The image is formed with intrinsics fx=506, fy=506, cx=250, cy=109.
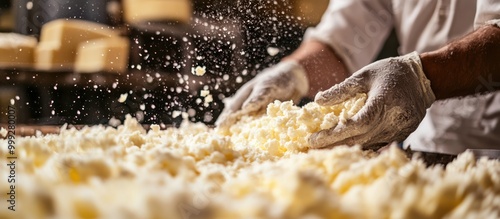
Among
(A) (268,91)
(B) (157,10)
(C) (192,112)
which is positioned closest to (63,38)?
(B) (157,10)

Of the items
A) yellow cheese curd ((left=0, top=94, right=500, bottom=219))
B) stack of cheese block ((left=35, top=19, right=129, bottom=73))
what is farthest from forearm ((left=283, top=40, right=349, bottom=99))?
stack of cheese block ((left=35, top=19, right=129, bottom=73))

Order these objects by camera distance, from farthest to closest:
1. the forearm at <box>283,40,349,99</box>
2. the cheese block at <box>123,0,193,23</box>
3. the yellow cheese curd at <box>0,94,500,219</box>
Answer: the cheese block at <box>123,0,193,23</box> < the forearm at <box>283,40,349,99</box> < the yellow cheese curd at <box>0,94,500,219</box>

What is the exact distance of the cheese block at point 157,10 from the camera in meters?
3.06

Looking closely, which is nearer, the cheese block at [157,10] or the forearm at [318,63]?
the forearm at [318,63]

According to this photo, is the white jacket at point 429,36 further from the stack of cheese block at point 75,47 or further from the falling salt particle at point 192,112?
the stack of cheese block at point 75,47

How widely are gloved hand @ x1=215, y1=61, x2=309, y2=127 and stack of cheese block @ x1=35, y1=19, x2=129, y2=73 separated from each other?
153cm

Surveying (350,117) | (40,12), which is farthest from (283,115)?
(40,12)

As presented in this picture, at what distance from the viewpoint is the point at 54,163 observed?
48cm

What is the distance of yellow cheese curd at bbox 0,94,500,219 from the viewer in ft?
1.13

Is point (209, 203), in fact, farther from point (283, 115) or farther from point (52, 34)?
point (52, 34)

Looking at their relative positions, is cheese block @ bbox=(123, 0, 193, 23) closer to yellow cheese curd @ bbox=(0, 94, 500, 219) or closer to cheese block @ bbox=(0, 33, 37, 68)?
cheese block @ bbox=(0, 33, 37, 68)

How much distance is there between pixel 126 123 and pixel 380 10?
36.1 inches

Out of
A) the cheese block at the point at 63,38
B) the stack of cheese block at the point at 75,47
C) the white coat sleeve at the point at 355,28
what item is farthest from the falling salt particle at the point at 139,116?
the cheese block at the point at 63,38

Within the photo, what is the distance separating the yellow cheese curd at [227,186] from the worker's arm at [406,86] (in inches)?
7.8
